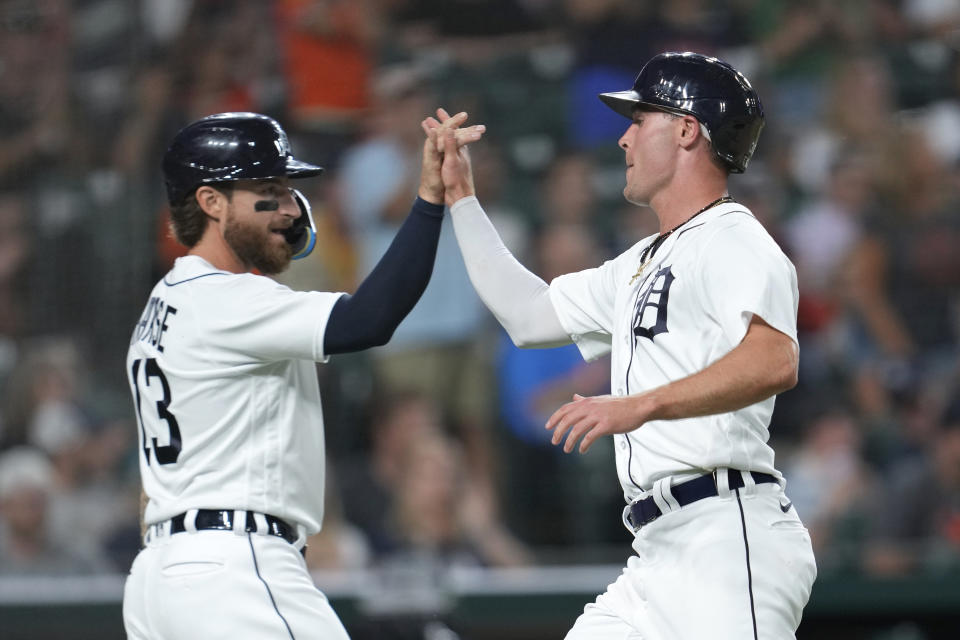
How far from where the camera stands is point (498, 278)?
338 cm

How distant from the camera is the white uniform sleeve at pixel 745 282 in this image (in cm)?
262

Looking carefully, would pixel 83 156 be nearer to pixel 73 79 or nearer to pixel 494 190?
pixel 73 79

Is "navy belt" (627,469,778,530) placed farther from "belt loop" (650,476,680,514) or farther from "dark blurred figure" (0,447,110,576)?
"dark blurred figure" (0,447,110,576)

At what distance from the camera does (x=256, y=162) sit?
311 cm

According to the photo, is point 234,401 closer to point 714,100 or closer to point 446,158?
point 446,158

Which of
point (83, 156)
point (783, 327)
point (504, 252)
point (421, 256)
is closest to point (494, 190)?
point (83, 156)

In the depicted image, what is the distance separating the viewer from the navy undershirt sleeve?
9.55 feet

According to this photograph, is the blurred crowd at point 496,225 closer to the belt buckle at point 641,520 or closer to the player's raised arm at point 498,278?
the player's raised arm at point 498,278

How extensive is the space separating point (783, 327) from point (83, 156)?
5917 mm

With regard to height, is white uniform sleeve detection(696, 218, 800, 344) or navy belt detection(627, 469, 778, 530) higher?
white uniform sleeve detection(696, 218, 800, 344)

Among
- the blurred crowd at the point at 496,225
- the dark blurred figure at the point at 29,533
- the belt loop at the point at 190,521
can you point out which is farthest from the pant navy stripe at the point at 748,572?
the dark blurred figure at the point at 29,533

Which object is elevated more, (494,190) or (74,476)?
(494,190)

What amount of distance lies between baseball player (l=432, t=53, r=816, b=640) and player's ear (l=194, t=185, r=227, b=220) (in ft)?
1.81

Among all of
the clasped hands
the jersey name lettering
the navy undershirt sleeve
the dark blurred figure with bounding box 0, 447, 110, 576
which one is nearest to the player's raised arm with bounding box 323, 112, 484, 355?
the navy undershirt sleeve
